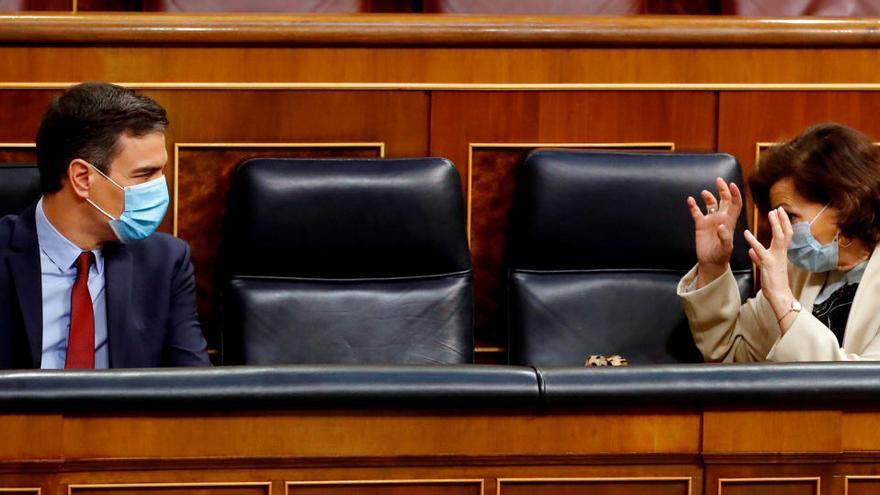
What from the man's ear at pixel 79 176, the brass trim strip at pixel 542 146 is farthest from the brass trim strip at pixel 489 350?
the man's ear at pixel 79 176

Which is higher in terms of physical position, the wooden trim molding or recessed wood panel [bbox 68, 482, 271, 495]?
the wooden trim molding

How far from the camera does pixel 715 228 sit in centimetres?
106

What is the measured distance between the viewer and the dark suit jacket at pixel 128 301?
3.13 feet

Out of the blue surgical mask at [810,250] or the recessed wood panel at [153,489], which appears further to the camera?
the blue surgical mask at [810,250]

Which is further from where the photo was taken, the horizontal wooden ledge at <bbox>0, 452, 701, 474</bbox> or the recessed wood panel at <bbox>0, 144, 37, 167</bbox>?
the recessed wood panel at <bbox>0, 144, 37, 167</bbox>

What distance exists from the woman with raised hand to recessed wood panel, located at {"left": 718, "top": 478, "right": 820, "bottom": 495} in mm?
252

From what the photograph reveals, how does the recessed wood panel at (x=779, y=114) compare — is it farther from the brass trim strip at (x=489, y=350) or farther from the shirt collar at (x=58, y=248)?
the shirt collar at (x=58, y=248)

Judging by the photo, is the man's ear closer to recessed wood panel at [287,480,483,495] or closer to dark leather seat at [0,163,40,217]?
dark leather seat at [0,163,40,217]

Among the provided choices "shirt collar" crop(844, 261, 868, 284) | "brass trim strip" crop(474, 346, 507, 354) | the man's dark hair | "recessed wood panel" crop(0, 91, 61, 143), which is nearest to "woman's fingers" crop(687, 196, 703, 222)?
"shirt collar" crop(844, 261, 868, 284)

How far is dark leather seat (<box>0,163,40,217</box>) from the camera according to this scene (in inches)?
41.1

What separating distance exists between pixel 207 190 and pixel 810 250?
556 mm

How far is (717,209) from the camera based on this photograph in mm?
1066

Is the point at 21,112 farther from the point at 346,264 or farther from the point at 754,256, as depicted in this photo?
the point at 754,256

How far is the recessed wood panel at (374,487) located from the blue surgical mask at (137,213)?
378mm
